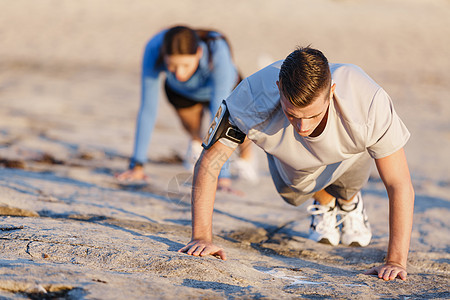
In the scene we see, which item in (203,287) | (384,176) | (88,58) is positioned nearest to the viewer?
(203,287)

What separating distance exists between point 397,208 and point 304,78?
2.35 ft

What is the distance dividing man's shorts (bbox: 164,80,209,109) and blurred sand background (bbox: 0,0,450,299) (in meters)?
0.64

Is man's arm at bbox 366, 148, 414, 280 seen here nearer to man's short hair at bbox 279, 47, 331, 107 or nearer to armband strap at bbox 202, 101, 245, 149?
man's short hair at bbox 279, 47, 331, 107

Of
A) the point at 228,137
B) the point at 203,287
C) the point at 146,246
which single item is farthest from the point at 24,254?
the point at 228,137

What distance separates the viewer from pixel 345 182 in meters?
2.64

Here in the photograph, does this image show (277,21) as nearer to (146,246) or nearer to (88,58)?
(88,58)

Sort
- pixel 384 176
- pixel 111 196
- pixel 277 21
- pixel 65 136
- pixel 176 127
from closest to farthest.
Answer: pixel 384 176
pixel 111 196
pixel 65 136
pixel 176 127
pixel 277 21

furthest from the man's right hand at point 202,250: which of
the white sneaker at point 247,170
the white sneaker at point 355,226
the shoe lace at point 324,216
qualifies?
the white sneaker at point 247,170

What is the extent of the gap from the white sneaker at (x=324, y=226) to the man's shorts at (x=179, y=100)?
1788 mm

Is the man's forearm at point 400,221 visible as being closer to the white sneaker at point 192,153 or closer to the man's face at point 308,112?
the man's face at point 308,112

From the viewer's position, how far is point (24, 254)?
6.33 feet

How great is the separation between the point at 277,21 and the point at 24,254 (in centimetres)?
1743

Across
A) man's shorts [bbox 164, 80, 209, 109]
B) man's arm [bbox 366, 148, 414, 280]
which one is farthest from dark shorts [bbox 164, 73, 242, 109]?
man's arm [bbox 366, 148, 414, 280]

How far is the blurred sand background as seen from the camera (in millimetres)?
1820
